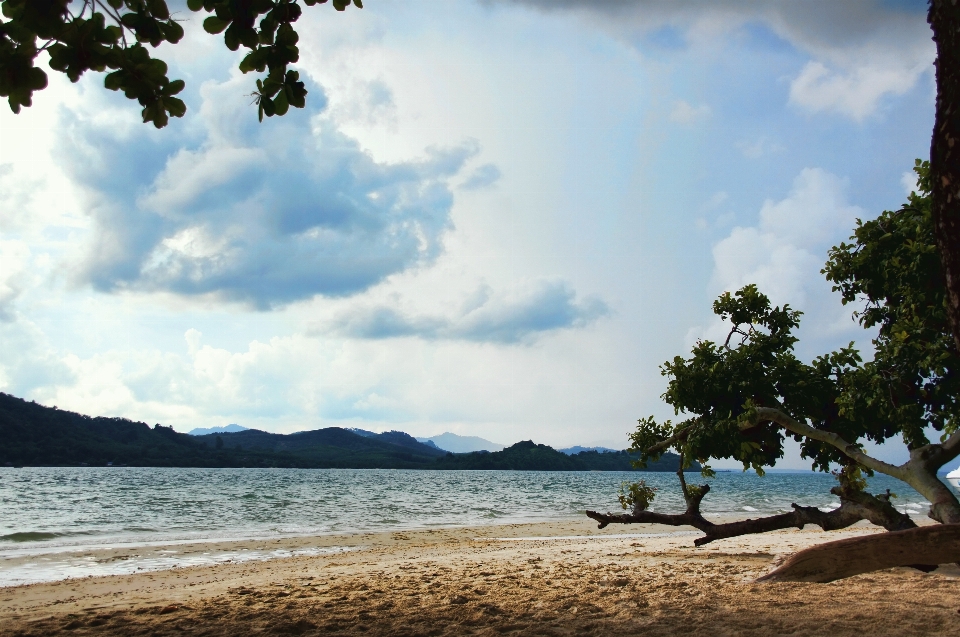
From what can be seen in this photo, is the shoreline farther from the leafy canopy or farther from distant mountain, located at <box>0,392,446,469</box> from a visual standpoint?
distant mountain, located at <box>0,392,446,469</box>

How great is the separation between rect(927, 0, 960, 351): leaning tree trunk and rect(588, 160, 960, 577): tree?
210 inches

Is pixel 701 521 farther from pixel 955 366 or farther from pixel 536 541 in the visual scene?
pixel 536 541

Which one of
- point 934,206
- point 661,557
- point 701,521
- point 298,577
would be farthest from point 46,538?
point 934,206

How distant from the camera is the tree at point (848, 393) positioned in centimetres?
977

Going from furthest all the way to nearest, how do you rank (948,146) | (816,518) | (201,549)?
(201,549) < (816,518) < (948,146)

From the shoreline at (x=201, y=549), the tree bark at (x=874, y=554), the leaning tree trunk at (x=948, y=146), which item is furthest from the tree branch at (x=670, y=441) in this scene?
the shoreline at (x=201, y=549)

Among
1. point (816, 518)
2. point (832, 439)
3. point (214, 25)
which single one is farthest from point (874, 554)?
point (214, 25)

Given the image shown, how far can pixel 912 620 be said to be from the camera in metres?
6.72

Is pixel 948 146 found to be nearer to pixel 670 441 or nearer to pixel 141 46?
pixel 141 46

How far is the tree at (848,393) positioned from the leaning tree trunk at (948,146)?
5343 millimetres

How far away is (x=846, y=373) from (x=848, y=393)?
0.52 m

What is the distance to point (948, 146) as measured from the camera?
3.90 meters

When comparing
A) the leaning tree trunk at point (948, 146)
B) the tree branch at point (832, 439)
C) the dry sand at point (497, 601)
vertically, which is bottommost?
the dry sand at point (497, 601)

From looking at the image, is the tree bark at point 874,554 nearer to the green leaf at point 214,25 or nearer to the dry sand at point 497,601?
the dry sand at point 497,601
